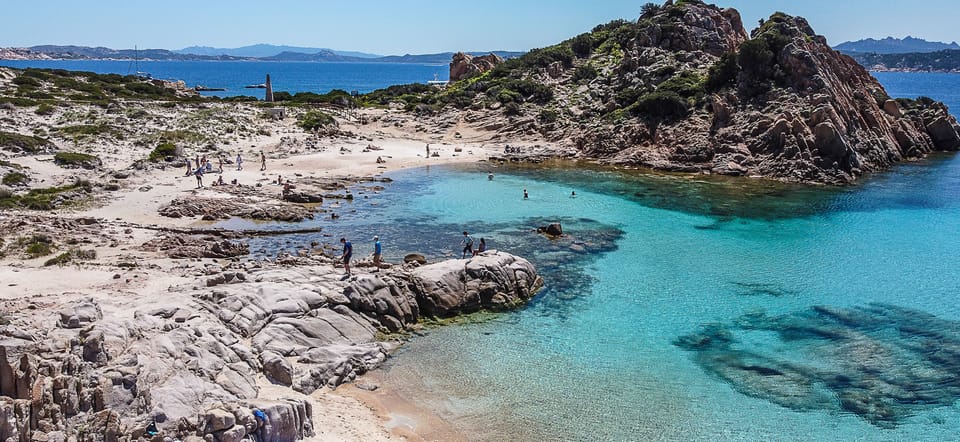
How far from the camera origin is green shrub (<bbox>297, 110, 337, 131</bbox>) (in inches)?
2484

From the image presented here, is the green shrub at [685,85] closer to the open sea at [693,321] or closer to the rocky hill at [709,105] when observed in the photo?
the rocky hill at [709,105]

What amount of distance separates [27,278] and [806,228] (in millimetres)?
36722

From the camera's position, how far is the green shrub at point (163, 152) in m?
45.1

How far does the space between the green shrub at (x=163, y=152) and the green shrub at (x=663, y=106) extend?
3929 cm

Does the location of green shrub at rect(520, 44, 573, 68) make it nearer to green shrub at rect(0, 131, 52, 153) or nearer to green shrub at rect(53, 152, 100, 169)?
green shrub at rect(53, 152, 100, 169)

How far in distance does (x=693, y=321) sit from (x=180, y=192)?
29054mm

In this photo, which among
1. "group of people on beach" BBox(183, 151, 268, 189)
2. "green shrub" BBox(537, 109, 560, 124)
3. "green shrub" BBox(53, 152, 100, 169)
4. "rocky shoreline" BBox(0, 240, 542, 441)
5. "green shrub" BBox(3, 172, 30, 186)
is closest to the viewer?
"rocky shoreline" BBox(0, 240, 542, 441)

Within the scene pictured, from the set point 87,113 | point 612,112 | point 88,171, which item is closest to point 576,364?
point 88,171

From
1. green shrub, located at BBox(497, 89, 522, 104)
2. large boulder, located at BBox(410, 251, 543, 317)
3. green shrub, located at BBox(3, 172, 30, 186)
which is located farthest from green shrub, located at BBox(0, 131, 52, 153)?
green shrub, located at BBox(497, 89, 522, 104)

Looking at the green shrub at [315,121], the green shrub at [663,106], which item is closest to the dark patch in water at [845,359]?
the green shrub at [663,106]

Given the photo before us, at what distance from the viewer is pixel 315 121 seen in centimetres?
6400

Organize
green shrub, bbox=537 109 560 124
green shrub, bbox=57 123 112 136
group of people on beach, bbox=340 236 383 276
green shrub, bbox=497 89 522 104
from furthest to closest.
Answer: green shrub, bbox=497 89 522 104 → green shrub, bbox=537 109 560 124 → green shrub, bbox=57 123 112 136 → group of people on beach, bbox=340 236 383 276

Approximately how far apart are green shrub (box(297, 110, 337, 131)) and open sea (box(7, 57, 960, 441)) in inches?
905

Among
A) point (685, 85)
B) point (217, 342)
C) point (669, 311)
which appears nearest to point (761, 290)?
point (669, 311)
